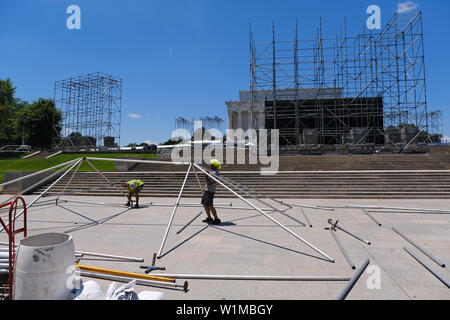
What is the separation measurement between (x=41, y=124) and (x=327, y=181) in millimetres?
45915

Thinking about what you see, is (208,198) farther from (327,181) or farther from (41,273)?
(327,181)

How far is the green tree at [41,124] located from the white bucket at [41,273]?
157ft

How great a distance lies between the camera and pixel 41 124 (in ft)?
145

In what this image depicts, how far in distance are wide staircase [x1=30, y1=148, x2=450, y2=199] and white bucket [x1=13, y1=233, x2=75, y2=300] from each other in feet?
26.8

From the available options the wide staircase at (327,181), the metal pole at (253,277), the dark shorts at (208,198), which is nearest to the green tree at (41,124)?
the wide staircase at (327,181)

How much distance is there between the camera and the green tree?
43938mm

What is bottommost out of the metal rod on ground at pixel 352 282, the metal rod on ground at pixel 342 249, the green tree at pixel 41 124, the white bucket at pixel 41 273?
the metal rod on ground at pixel 342 249

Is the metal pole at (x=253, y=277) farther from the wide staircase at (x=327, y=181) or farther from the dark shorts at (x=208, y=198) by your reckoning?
the wide staircase at (x=327, y=181)

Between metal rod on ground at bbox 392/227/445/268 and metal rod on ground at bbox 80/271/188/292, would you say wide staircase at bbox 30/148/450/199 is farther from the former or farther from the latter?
metal rod on ground at bbox 80/271/188/292

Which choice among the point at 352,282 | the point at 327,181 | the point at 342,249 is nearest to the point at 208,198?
the point at 342,249

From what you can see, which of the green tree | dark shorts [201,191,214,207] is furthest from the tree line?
dark shorts [201,191,214,207]

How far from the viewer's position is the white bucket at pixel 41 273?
2.87 metres
